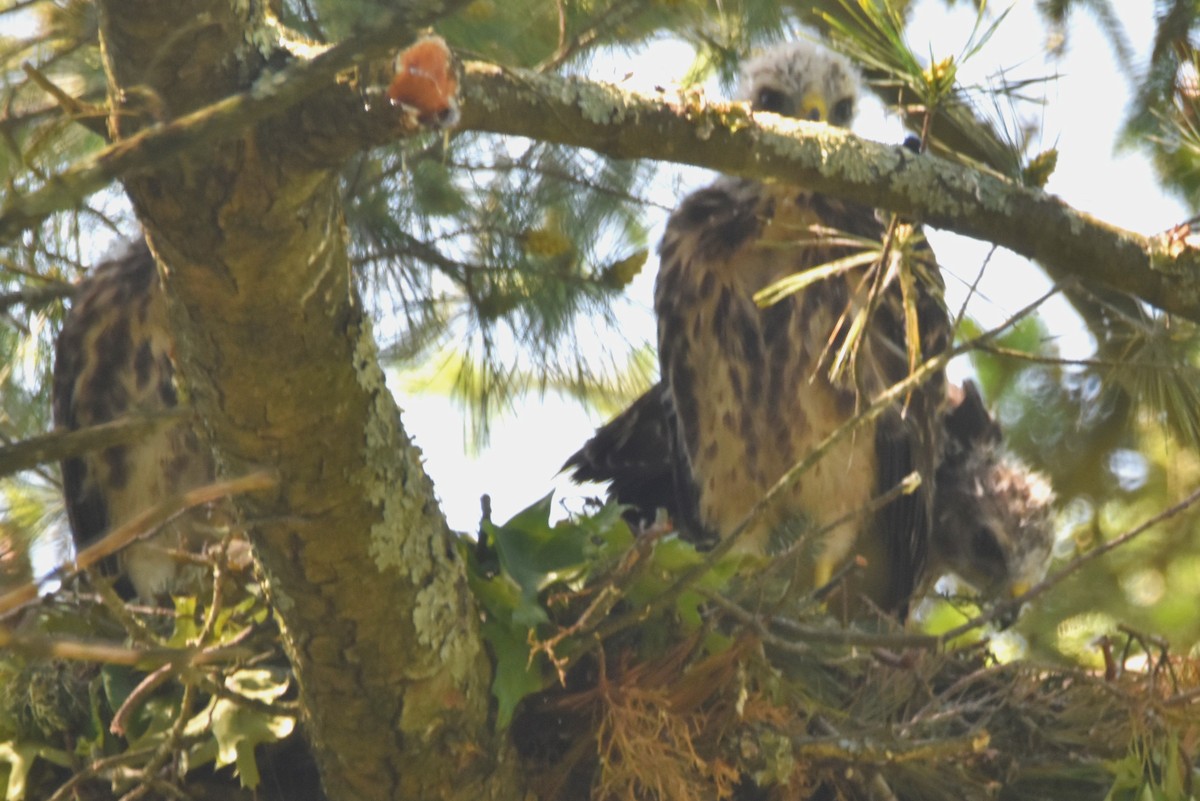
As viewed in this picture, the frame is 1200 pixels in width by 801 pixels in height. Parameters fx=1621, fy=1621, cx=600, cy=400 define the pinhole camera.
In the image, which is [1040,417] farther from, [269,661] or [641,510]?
[269,661]

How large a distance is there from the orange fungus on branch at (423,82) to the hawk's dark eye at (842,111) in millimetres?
2560

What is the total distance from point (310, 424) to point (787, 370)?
1.99 m

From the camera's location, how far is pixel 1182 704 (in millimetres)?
2928

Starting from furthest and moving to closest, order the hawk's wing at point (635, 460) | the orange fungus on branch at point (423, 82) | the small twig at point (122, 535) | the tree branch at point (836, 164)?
1. the hawk's wing at point (635, 460)
2. the tree branch at point (836, 164)
3. the orange fungus on branch at point (423, 82)
4. the small twig at point (122, 535)

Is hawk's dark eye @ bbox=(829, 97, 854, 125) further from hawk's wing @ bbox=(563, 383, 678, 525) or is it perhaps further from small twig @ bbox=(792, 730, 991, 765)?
small twig @ bbox=(792, 730, 991, 765)

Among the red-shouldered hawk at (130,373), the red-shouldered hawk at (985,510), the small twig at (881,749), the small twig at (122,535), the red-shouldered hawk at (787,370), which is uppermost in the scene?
the red-shouldered hawk at (130,373)

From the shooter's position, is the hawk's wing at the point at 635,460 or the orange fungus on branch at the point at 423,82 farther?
the hawk's wing at the point at 635,460

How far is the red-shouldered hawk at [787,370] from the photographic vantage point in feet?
12.7

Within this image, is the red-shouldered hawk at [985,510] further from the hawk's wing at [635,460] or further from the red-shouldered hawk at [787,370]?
the hawk's wing at [635,460]

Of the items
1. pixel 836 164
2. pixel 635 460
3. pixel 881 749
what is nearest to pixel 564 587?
pixel 881 749

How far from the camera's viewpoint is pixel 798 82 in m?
4.10

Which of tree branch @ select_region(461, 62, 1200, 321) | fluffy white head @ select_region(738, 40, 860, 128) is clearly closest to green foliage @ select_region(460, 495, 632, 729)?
tree branch @ select_region(461, 62, 1200, 321)

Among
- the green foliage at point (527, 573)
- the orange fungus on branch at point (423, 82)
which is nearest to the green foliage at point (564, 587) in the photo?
the green foliage at point (527, 573)

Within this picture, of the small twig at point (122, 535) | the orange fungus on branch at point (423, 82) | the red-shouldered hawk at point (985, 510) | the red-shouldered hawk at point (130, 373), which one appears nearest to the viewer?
the small twig at point (122, 535)
